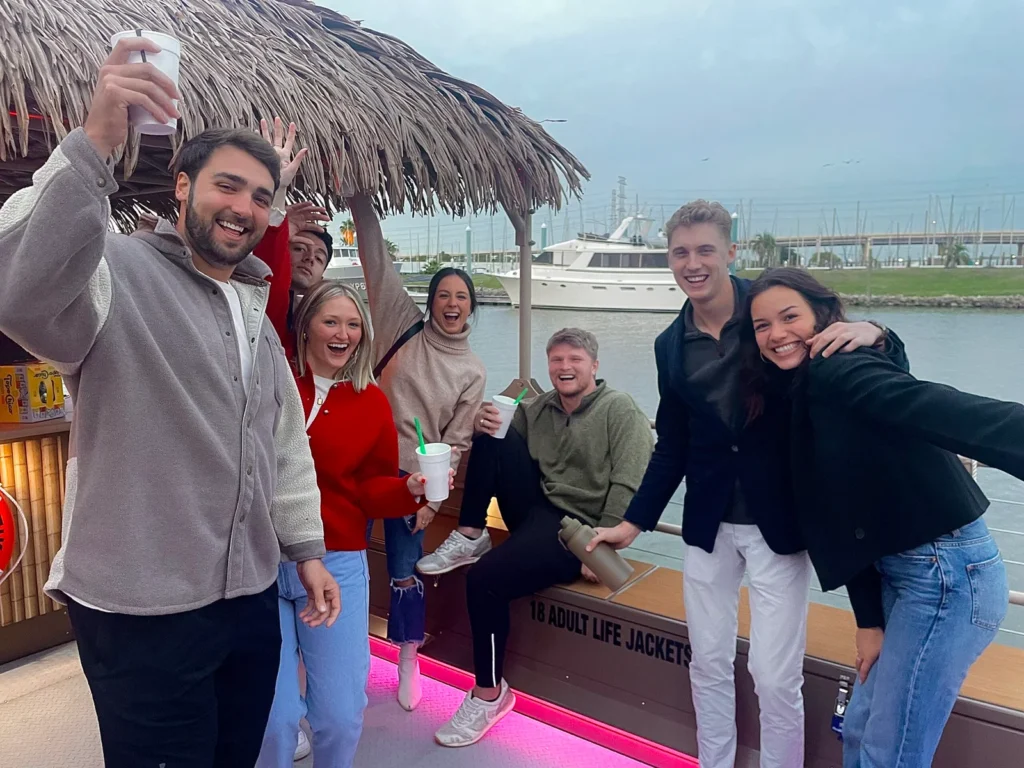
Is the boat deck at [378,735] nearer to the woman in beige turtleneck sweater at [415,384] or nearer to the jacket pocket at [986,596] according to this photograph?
the woman in beige turtleneck sweater at [415,384]

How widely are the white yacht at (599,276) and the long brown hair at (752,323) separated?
3739mm

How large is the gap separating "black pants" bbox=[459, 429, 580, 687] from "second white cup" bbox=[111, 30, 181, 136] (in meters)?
1.63

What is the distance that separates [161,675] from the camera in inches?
44.1

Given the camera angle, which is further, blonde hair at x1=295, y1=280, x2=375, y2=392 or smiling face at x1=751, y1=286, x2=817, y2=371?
blonde hair at x1=295, y1=280, x2=375, y2=392

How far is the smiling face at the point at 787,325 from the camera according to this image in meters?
1.50

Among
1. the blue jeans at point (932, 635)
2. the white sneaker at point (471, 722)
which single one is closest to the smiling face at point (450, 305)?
the white sneaker at point (471, 722)

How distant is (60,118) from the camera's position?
79.0 inches

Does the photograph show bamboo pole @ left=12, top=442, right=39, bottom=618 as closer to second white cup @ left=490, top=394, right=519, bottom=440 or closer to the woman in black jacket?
second white cup @ left=490, top=394, right=519, bottom=440

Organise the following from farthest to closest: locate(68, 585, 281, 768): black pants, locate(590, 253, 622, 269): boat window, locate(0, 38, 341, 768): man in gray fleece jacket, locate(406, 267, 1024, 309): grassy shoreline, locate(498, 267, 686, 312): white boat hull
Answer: locate(498, 267, 686, 312): white boat hull < locate(590, 253, 622, 269): boat window < locate(406, 267, 1024, 309): grassy shoreline < locate(68, 585, 281, 768): black pants < locate(0, 38, 341, 768): man in gray fleece jacket

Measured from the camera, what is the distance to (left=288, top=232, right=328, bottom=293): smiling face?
227 cm

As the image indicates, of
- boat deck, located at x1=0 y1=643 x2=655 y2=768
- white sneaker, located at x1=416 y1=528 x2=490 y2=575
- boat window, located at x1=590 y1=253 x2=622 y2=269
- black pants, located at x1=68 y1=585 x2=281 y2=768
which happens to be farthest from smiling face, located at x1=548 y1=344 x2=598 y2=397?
boat window, located at x1=590 y1=253 x2=622 y2=269

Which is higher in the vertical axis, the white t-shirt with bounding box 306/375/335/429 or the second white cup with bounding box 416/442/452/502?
the white t-shirt with bounding box 306/375/335/429

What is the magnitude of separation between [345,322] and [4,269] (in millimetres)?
986

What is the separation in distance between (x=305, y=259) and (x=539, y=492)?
45.5 inches
